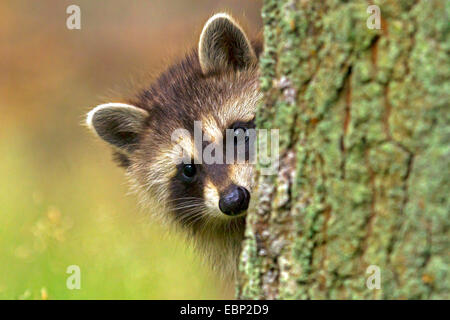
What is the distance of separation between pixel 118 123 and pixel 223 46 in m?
1.11

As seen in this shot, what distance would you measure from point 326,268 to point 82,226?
4934 mm

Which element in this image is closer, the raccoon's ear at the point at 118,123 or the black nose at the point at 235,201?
the black nose at the point at 235,201

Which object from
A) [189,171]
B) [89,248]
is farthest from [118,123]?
[89,248]

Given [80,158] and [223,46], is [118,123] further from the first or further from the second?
[80,158]

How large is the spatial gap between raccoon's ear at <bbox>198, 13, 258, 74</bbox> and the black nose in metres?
1.20

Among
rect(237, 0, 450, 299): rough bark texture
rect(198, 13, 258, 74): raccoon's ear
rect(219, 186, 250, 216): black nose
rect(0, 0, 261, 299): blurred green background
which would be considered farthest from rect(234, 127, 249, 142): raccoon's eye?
rect(237, 0, 450, 299): rough bark texture

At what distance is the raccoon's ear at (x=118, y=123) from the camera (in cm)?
520

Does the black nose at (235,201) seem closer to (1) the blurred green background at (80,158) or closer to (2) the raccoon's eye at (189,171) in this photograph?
(2) the raccoon's eye at (189,171)

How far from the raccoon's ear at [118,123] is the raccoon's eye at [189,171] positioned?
67cm

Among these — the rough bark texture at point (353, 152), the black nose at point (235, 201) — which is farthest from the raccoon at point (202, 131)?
the rough bark texture at point (353, 152)

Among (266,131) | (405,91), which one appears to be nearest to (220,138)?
(266,131)

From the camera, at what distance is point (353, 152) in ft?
8.14

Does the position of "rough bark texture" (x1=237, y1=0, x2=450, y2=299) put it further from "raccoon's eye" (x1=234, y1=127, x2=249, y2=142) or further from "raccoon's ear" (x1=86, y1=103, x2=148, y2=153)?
"raccoon's ear" (x1=86, y1=103, x2=148, y2=153)
